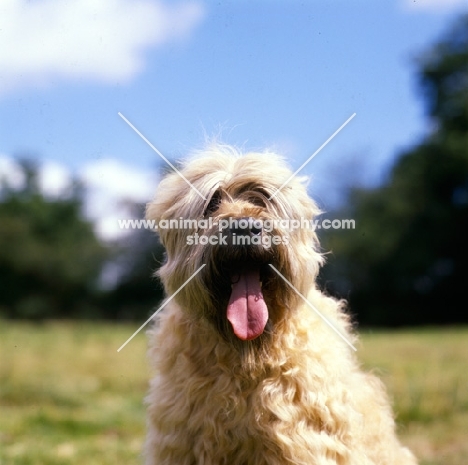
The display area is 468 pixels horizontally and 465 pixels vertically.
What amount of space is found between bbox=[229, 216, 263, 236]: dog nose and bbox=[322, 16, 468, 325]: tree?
2574 cm

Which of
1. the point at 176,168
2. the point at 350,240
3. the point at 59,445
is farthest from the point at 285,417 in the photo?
the point at 350,240

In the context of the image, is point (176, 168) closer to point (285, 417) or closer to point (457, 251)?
point (285, 417)

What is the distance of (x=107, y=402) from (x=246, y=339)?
5.65 metres

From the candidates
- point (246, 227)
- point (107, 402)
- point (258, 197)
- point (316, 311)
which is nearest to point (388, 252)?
point (107, 402)

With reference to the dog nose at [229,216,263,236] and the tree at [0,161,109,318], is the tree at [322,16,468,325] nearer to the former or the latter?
the tree at [0,161,109,318]

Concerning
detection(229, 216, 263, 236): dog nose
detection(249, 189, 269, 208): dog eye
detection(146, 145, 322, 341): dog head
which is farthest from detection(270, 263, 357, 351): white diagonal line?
detection(249, 189, 269, 208): dog eye

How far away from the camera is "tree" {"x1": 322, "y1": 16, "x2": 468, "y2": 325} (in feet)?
99.0

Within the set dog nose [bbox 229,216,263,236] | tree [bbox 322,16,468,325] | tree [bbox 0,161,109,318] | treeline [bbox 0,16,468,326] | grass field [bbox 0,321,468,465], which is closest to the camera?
dog nose [bbox 229,216,263,236]

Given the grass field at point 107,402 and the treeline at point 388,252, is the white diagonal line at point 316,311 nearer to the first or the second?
the grass field at point 107,402

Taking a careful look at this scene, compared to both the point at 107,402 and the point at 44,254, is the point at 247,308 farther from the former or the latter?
the point at 44,254

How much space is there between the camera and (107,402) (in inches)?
358

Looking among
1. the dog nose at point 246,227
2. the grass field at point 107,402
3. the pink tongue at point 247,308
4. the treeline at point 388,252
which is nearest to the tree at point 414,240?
the treeline at point 388,252

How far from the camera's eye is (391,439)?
464 cm

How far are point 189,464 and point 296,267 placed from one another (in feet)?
4.26
